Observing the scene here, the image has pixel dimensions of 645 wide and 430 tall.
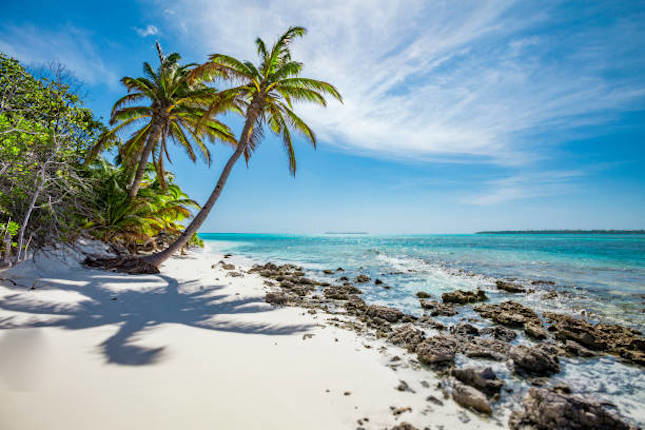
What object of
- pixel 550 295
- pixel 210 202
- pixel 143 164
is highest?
pixel 143 164

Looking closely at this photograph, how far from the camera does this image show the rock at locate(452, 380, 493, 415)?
8.93 ft

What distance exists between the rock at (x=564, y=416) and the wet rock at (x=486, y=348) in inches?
52.7

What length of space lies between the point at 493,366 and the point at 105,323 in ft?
20.0

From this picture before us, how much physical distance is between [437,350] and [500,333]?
87.4 inches

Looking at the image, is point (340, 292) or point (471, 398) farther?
point (340, 292)

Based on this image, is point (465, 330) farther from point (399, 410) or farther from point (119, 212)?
point (119, 212)

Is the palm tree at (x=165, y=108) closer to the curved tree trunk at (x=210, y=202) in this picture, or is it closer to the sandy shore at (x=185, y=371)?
the curved tree trunk at (x=210, y=202)

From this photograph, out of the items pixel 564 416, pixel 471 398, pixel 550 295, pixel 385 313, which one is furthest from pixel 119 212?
pixel 550 295

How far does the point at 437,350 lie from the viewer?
385 centimetres

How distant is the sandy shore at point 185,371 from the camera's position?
2.18 metres

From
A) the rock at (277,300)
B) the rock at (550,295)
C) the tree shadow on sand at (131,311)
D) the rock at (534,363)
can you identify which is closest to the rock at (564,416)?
the rock at (534,363)

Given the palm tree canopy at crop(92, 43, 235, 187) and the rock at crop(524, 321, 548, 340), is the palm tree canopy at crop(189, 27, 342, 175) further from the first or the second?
the rock at crop(524, 321, 548, 340)

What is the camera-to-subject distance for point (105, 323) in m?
3.88

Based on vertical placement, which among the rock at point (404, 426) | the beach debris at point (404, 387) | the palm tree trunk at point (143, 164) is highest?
the palm tree trunk at point (143, 164)
